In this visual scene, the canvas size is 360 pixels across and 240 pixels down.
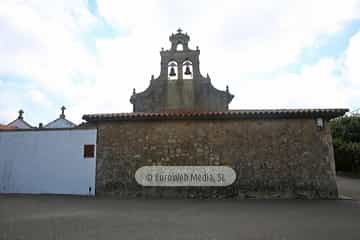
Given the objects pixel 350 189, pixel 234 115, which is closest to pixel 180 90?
pixel 234 115

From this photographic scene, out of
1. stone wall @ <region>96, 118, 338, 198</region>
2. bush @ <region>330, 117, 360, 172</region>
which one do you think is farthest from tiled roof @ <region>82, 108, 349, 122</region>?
bush @ <region>330, 117, 360, 172</region>

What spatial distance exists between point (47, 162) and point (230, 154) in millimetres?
6372

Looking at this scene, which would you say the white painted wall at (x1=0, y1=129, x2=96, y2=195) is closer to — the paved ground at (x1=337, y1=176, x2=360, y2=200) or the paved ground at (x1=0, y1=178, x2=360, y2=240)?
the paved ground at (x1=0, y1=178, x2=360, y2=240)

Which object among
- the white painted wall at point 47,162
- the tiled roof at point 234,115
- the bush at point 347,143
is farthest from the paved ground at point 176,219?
the bush at point 347,143

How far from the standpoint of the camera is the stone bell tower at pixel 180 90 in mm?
15664

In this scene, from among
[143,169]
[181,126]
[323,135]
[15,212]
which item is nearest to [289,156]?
[323,135]

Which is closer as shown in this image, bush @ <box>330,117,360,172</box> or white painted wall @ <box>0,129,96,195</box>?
white painted wall @ <box>0,129,96,195</box>

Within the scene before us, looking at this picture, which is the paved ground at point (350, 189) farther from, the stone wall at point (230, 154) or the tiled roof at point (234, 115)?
the tiled roof at point (234, 115)

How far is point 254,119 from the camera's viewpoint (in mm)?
7762

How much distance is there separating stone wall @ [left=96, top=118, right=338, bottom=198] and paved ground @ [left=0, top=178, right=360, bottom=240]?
0.62 metres

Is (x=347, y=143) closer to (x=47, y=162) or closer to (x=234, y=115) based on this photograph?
(x=234, y=115)

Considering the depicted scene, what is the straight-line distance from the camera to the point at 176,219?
4.88 metres

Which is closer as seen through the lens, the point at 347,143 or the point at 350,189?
the point at 350,189

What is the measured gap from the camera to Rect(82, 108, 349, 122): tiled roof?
7497 millimetres
